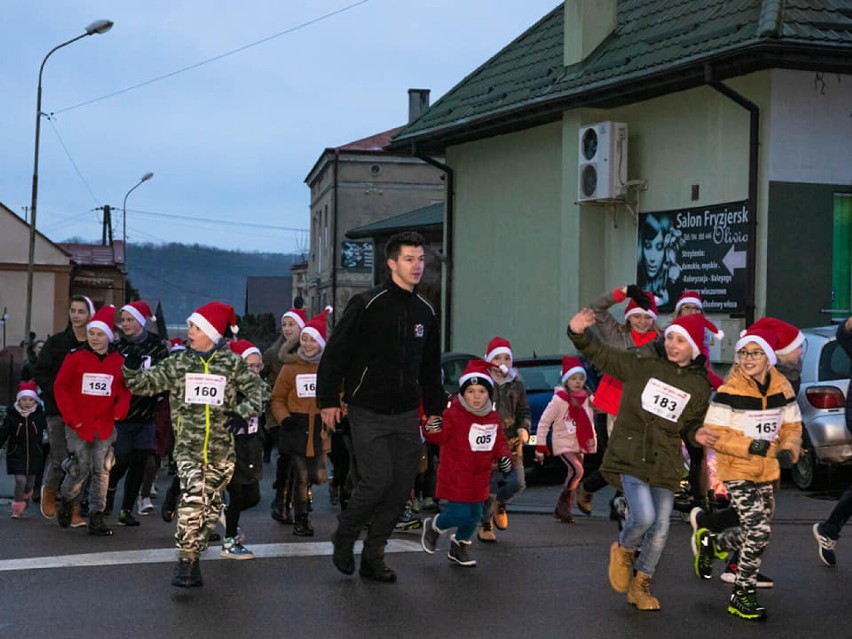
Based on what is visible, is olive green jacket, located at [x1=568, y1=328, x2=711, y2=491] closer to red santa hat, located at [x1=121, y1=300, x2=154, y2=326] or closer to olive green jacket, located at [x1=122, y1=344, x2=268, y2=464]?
olive green jacket, located at [x1=122, y1=344, x2=268, y2=464]

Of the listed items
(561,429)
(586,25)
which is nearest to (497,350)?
(561,429)

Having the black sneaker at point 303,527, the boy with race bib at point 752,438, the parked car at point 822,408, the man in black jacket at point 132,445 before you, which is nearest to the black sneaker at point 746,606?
the boy with race bib at point 752,438

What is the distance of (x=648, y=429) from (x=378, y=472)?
5.40 feet

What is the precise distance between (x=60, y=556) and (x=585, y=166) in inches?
505

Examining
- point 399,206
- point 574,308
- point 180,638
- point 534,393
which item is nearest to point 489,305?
point 574,308

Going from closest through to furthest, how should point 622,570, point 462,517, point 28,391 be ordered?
1. point 622,570
2. point 462,517
3. point 28,391

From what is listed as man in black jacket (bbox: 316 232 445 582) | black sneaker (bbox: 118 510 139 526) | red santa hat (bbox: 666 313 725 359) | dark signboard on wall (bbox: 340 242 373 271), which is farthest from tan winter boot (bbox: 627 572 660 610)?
dark signboard on wall (bbox: 340 242 373 271)

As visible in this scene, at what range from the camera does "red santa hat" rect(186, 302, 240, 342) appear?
8.51 meters

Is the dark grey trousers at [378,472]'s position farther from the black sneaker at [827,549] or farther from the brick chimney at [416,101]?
the brick chimney at [416,101]

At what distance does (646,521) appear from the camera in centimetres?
756

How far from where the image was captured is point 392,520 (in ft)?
27.6

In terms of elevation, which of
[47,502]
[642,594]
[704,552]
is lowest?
[47,502]

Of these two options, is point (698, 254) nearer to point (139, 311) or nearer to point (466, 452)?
point (139, 311)

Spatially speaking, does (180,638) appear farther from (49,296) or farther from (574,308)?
(49,296)
